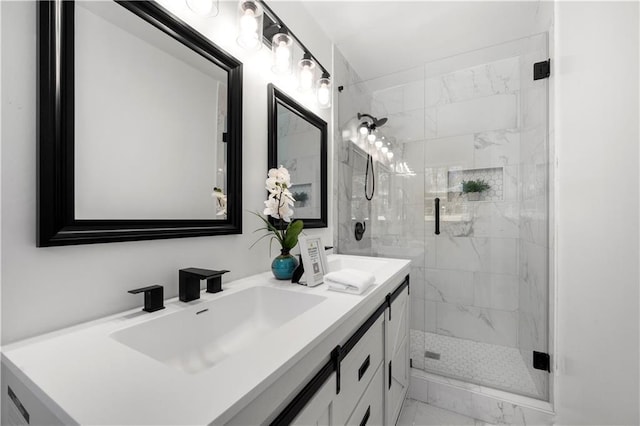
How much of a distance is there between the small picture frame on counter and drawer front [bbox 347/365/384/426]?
1.49 ft

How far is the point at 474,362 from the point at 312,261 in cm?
168

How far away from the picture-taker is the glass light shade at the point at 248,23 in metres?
1.13

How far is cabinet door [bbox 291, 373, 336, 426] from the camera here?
624 millimetres

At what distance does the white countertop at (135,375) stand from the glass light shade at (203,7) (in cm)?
101

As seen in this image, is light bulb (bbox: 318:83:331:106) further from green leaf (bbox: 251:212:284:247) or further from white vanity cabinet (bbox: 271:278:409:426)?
white vanity cabinet (bbox: 271:278:409:426)

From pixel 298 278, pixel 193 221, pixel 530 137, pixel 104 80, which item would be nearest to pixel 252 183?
pixel 193 221

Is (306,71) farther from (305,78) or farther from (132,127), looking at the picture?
(132,127)

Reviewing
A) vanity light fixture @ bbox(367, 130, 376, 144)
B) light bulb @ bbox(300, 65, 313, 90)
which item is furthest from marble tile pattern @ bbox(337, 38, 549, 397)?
light bulb @ bbox(300, 65, 313, 90)

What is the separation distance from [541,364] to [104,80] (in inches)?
99.7

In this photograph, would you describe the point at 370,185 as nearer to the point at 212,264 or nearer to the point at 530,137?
the point at 530,137

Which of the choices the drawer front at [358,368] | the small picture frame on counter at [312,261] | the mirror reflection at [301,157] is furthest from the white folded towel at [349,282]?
the mirror reflection at [301,157]

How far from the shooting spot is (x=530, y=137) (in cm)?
192

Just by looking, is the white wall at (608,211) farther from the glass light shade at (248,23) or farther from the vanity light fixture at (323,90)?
the vanity light fixture at (323,90)

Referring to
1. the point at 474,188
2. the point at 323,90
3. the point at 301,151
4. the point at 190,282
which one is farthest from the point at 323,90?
the point at 474,188
